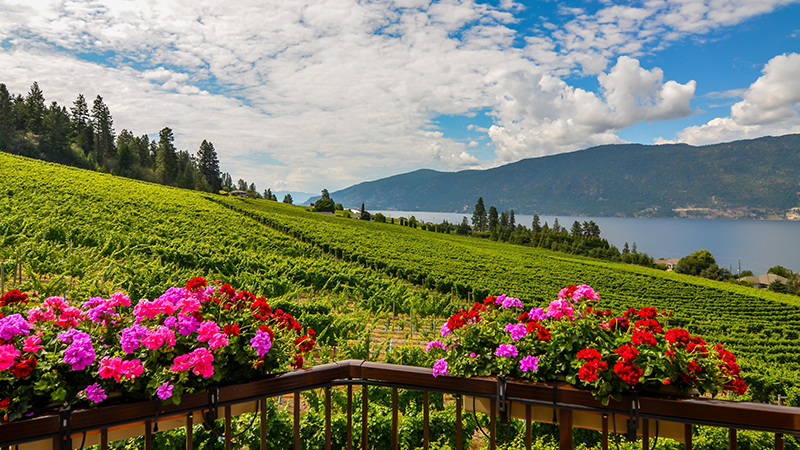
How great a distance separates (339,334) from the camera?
30.4 ft

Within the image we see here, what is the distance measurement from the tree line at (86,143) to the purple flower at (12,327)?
74.3 metres

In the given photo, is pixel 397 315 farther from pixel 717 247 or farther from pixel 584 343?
pixel 717 247

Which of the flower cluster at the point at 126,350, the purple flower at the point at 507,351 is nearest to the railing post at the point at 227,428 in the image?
the flower cluster at the point at 126,350

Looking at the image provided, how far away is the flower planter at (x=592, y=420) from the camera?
209 centimetres

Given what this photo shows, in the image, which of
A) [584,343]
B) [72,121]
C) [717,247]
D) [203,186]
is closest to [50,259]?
[584,343]

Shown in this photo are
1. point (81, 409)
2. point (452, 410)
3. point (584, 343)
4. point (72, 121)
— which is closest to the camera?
point (81, 409)

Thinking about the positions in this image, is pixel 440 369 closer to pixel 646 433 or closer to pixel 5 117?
pixel 646 433

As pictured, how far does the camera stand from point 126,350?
6.42ft

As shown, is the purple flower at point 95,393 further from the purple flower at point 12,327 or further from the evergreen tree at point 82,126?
the evergreen tree at point 82,126

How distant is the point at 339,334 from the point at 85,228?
10.9 metres

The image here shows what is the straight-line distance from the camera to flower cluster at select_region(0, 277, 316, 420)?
69.9 inches

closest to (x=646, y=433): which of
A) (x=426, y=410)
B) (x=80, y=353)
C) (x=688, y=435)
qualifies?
(x=688, y=435)

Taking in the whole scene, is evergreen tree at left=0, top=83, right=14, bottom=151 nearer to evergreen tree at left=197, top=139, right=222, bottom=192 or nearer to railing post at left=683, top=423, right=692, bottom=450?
evergreen tree at left=197, top=139, right=222, bottom=192

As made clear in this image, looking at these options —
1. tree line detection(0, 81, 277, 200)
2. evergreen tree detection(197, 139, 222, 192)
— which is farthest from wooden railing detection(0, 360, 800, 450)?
evergreen tree detection(197, 139, 222, 192)
